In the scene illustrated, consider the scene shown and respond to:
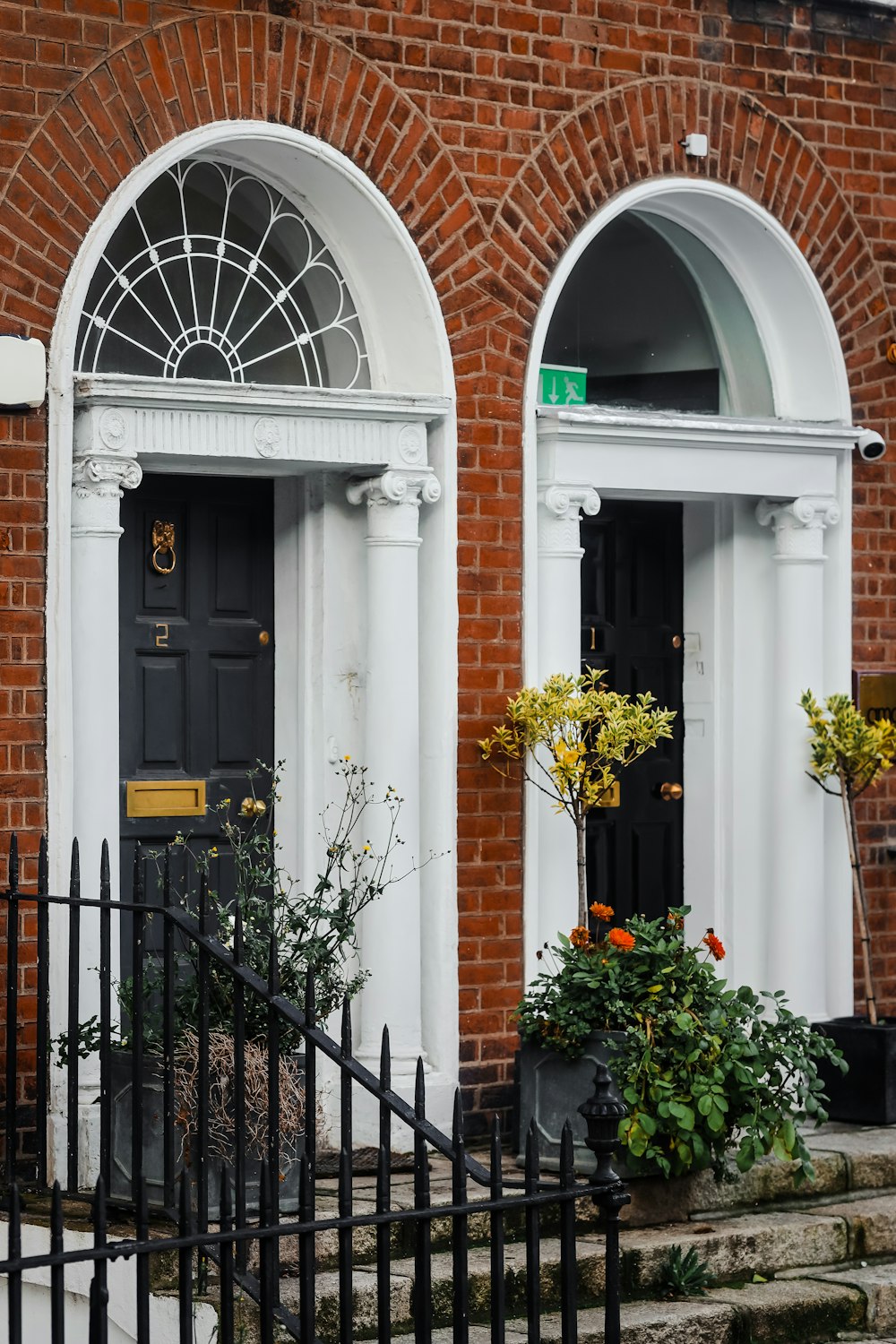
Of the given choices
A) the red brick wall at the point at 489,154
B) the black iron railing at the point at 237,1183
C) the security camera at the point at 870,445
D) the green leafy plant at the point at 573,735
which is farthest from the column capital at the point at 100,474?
the security camera at the point at 870,445

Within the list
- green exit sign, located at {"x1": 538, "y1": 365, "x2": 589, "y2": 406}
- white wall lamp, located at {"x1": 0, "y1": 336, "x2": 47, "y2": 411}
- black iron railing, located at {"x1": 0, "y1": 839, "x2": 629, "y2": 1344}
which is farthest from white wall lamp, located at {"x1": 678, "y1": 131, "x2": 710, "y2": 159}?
black iron railing, located at {"x1": 0, "y1": 839, "x2": 629, "y2": 1344}

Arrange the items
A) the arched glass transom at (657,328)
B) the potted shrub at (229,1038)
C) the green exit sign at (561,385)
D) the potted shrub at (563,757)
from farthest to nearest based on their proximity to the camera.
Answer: the arched glass transom at (657,328) < the green exit sign at (561,385) < the potted shrub at (563,757) < the potted shrub at (229,1038)

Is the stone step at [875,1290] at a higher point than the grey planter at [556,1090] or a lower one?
lower

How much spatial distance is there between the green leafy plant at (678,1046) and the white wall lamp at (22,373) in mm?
2583

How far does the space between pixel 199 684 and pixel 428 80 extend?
93.8 inches

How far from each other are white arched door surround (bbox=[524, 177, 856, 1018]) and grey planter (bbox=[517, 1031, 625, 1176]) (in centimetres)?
172

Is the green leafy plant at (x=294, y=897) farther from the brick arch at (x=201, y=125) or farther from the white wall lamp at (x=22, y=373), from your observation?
the brick arch at (x=201, y=125)

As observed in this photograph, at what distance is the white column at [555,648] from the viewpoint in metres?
8.05

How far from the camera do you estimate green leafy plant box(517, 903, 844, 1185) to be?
6.81 metres

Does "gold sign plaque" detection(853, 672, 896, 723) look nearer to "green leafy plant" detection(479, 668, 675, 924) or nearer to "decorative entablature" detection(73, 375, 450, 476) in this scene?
"green leafy plant" detection(479, 668, 675, 924)

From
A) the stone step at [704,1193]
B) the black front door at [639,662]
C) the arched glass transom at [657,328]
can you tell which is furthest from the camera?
the black front door at [639,662]

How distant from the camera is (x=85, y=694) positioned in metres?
7.00

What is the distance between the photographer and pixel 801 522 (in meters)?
8.76

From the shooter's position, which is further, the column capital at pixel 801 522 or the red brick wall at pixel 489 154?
the column capital at pixel 801 522
